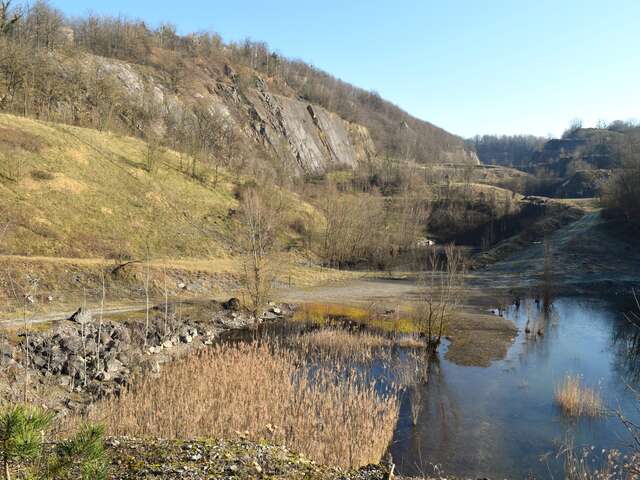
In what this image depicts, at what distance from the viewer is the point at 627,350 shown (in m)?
25.6

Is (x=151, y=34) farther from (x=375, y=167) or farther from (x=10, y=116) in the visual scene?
(x=10, y=116)

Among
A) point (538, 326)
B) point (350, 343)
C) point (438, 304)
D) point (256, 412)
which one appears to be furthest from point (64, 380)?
point (538, 326)

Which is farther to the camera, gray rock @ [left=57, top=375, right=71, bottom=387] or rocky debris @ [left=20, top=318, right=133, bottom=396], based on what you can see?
rocky debris @ [left=20, top=318, right=133, bottom=396]

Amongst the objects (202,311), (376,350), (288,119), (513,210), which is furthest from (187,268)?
(288,119)

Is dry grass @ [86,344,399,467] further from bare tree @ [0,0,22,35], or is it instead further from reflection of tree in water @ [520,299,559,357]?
bare tree @ [0,0,22,35]

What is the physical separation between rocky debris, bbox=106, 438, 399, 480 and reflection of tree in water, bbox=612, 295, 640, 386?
53.6 ft

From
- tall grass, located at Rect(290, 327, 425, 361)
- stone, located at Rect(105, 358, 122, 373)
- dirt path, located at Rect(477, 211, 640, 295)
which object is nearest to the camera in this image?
stone, located at Rect(105, 358, 122, 373)

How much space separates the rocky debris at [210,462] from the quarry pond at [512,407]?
14.7 ft

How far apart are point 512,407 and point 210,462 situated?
43.3 ft

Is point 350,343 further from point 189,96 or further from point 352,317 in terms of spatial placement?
point 189,96

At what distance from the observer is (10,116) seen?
4928cm

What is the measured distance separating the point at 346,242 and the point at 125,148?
1288 inches

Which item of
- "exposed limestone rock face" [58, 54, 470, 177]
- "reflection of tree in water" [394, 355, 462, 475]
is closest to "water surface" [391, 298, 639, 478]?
"reflection of tree in water" [394, 355, 462, 475]

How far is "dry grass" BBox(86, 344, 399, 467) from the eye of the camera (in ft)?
38.7
